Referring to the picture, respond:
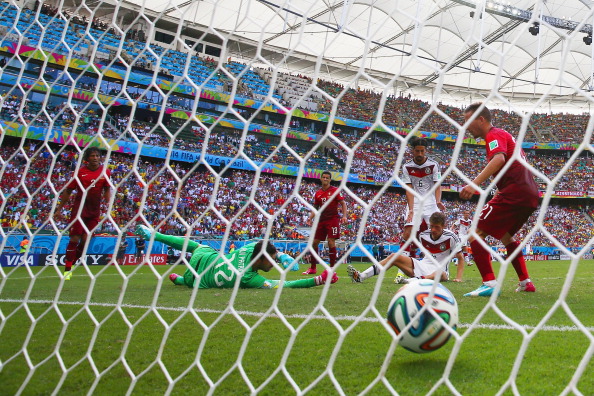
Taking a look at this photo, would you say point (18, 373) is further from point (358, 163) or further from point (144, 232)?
point (358, 163)

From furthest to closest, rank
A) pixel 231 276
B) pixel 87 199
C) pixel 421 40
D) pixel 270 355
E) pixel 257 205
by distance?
1. pixel 421 40
2. pixel 87 199
3. pixel 231 276
4. pixel 270 355
5. pixel 257 205

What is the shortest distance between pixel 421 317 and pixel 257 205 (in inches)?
32.7

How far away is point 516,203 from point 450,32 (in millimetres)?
29507

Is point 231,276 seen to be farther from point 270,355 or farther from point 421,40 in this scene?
point 421,40

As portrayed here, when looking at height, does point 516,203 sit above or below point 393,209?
above

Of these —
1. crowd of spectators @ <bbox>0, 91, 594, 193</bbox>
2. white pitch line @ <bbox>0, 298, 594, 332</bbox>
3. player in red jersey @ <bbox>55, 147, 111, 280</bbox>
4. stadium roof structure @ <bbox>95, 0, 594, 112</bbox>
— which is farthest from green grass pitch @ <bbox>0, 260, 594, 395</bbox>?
stadium roof structure @ <bbox>95, 0, 594, 112</bbox>

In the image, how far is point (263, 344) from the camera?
2502mm

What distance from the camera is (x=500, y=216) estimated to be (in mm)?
3979

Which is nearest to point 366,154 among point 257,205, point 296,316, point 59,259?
point 59,259

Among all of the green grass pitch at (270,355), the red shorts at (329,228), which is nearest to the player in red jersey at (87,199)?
the green grass pitch at (270,355)

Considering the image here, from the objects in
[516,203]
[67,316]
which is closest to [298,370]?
[67,316]

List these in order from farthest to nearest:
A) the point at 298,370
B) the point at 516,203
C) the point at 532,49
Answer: the point at 532,49 → the point at 516,203 → the point at 298,370

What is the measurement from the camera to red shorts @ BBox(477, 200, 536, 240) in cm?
396

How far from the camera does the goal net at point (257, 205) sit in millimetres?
1898
